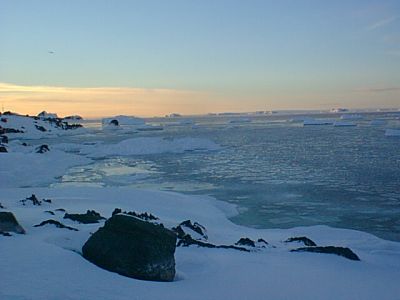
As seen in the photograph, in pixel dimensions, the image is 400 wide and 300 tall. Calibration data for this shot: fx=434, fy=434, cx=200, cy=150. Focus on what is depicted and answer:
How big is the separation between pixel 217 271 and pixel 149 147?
25.8 meters

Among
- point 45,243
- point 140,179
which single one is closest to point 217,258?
point 45,243

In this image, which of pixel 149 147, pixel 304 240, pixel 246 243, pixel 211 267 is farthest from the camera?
pixel 149 147

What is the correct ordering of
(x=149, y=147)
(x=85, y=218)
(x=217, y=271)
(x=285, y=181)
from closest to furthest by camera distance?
(x=217, y=271), (x=85, y=218), (x=285, y=181), (x=149, y=147)

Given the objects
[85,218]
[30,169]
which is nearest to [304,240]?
[85,218]

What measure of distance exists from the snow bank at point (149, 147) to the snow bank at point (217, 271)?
2118cm

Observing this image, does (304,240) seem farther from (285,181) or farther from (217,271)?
(285,181)

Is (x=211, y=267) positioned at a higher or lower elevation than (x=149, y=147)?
higher

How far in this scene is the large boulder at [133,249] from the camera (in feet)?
17.7

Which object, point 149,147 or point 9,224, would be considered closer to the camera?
point 9,224

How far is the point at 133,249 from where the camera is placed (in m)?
5.54

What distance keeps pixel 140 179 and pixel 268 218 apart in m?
8.13

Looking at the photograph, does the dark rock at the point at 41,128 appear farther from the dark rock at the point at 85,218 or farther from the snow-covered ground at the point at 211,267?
the dark rock at the point at 85,218

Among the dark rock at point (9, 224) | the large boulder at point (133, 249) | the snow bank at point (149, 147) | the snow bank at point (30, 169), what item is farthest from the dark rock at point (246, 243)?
the snow bank at point (149, 147)

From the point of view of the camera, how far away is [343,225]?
10250mm
